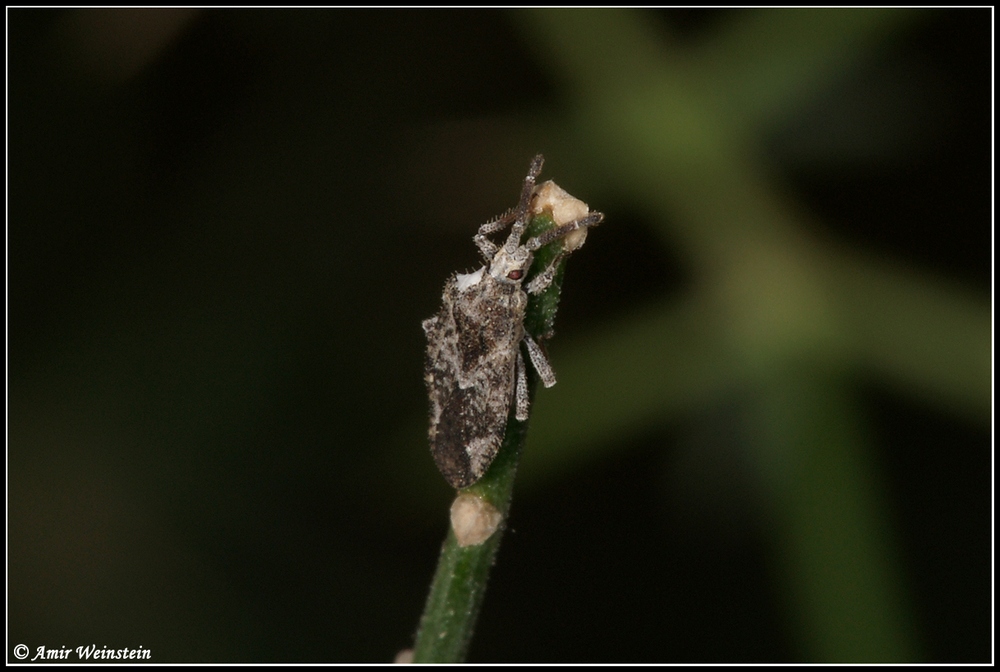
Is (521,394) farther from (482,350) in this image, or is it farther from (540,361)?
(482,350)

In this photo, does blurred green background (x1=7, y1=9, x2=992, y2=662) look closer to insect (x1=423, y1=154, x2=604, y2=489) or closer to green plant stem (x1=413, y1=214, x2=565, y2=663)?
insect (x1=423, y1=154, x2=604, y2=489)

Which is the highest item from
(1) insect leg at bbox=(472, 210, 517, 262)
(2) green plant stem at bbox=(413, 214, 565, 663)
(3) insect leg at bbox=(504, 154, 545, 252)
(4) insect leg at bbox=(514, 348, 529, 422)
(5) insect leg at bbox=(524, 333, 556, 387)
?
(1) insect leg at bbox=(472, 210, 517, 262)

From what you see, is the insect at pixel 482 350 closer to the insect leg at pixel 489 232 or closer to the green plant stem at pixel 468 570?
the insect leg at pixel 489 232

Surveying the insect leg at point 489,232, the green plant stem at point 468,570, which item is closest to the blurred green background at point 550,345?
the insect leg at point 489,232

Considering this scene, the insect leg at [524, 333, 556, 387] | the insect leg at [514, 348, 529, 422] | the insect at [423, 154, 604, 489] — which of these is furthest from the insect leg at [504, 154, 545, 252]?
the insect leg at [514, 348, 529, 422]

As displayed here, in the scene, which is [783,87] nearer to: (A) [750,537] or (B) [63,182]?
(A) [750,537]

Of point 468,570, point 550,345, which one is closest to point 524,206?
point 468,570
